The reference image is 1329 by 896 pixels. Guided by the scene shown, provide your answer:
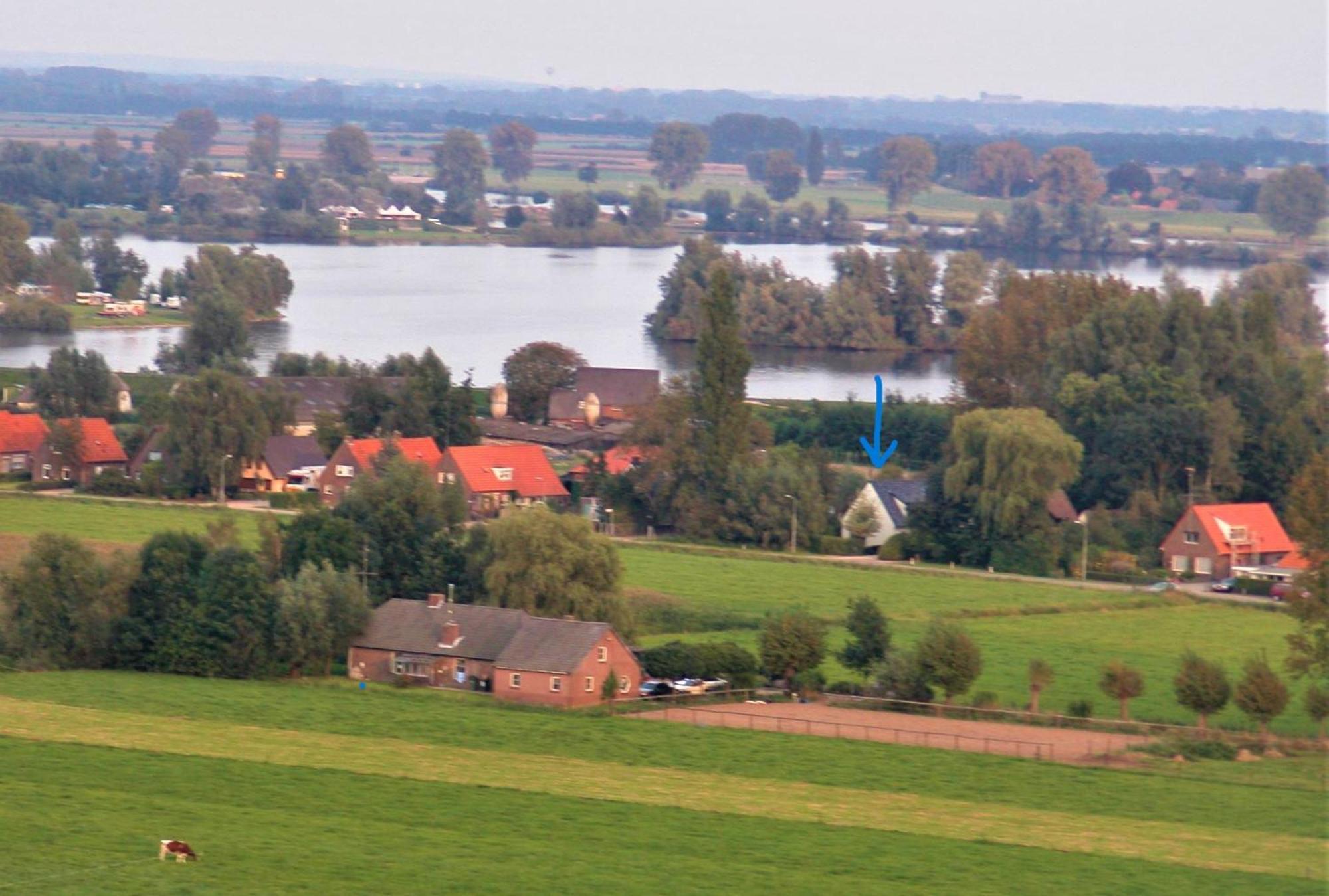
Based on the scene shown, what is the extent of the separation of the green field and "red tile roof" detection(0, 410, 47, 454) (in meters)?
12.7

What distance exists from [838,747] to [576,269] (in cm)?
5158

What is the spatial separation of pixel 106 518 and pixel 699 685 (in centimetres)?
1024

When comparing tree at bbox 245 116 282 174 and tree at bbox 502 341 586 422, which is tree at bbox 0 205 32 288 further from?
tree at bbox 245 116 282 174

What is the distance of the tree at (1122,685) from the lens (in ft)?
56.4

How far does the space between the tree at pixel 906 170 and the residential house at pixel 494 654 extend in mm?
76053

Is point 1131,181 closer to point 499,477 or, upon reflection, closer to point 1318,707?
point 499,477

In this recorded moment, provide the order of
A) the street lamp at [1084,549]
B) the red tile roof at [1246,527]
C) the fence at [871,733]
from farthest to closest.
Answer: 1. the red tile roof at [1246,527]
2. the street lamp at [1084,549]
3. the fence at [871,733]

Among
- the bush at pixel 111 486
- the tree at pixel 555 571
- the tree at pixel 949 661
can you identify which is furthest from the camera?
the bush at pixel 111 486

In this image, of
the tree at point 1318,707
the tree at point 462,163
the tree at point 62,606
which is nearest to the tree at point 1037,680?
the tree at point 1318,707

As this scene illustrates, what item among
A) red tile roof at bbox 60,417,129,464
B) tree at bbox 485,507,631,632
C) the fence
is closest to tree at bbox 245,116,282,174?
red tile roof at bbox 60,417,129,464

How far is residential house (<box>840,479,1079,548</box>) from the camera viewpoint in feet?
86.1

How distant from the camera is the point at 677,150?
99.3 metres

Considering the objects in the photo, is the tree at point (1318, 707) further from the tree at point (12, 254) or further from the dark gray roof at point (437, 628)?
the tree at point (12, 254)

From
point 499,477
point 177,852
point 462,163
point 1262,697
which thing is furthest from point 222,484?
point 462,163
